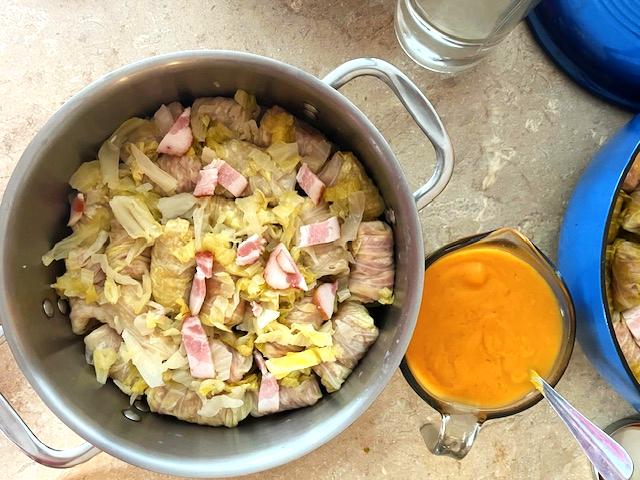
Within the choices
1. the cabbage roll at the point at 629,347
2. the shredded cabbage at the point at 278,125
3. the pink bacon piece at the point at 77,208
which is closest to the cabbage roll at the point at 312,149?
the shredded cabbage at the point at 278,125

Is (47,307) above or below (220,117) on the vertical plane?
below

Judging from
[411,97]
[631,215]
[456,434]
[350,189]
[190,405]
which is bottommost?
[456,434]

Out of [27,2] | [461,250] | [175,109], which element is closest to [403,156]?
[461,250]

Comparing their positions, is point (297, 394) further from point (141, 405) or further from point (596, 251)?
point (596, 251)

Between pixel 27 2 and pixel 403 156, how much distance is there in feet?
2.19

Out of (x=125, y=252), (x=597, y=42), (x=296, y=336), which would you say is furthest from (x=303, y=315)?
(x=597, y=42)

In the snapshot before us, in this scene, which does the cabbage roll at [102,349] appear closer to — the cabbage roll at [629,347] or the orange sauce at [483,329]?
the orange sauce at [483,329]

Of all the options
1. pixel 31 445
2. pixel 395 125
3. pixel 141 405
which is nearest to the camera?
pixel 31 445

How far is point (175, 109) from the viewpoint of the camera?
0.97 m

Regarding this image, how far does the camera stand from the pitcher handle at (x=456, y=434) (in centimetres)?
98

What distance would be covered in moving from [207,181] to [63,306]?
29 cm

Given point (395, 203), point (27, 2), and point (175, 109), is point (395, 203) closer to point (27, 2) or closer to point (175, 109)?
point (175, 109)

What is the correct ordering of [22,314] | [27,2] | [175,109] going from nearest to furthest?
[22,314]
[175,109]
[27,2]

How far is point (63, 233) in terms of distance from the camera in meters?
0.97
